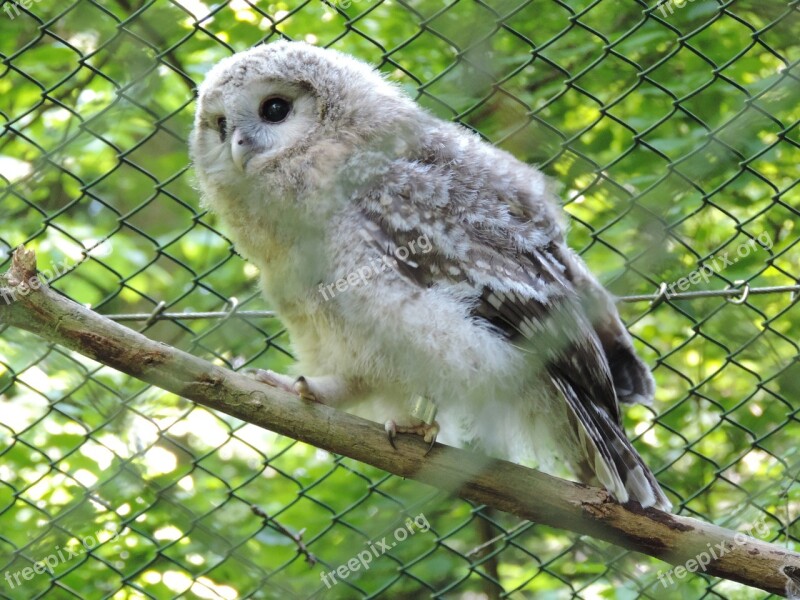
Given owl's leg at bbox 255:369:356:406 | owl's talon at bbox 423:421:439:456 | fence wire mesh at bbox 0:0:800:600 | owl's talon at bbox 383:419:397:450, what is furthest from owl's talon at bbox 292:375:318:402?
fence wire mesh at bbox 0:0:800:600

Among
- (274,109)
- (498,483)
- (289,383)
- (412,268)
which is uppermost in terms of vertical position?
(274,109)

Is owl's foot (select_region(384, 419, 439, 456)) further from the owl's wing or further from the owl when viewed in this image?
the owl's wing

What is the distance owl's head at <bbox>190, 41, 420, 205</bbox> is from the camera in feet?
9.71

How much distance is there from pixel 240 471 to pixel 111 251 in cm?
123

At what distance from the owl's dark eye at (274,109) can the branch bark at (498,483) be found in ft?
3.60

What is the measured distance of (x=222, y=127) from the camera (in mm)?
3197

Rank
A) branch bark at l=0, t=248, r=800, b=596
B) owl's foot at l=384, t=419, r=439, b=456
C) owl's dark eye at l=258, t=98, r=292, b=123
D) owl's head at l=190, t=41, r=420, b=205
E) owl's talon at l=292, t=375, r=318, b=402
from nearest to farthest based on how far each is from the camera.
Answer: branch bark at l=0, t=248, r=800, b=596
owl's talon at l=292, t=375, r=318, b=402
owl's foot at l=384, t=419, r=439, b=456
owl's head at l=190, t=41, r=420, b=205
owl's dark eye at l=258, t=98, r=292, b=123

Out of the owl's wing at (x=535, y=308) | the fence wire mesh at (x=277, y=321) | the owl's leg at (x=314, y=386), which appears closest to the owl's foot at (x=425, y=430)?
the owl's leg at (x=314, y=386)

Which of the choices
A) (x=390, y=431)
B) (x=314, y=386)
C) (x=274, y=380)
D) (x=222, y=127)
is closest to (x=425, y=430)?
(x=390, y=431)

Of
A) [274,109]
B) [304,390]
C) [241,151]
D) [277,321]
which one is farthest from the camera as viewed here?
[277,321]

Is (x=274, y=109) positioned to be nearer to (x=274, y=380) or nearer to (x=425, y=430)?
(x=274, y=380)

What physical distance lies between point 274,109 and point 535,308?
3.89 ft

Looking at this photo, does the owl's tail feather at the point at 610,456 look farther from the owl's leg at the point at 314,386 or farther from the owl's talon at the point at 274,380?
the owl's talon at the point at 274,380

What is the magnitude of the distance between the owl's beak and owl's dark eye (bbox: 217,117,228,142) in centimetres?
14
